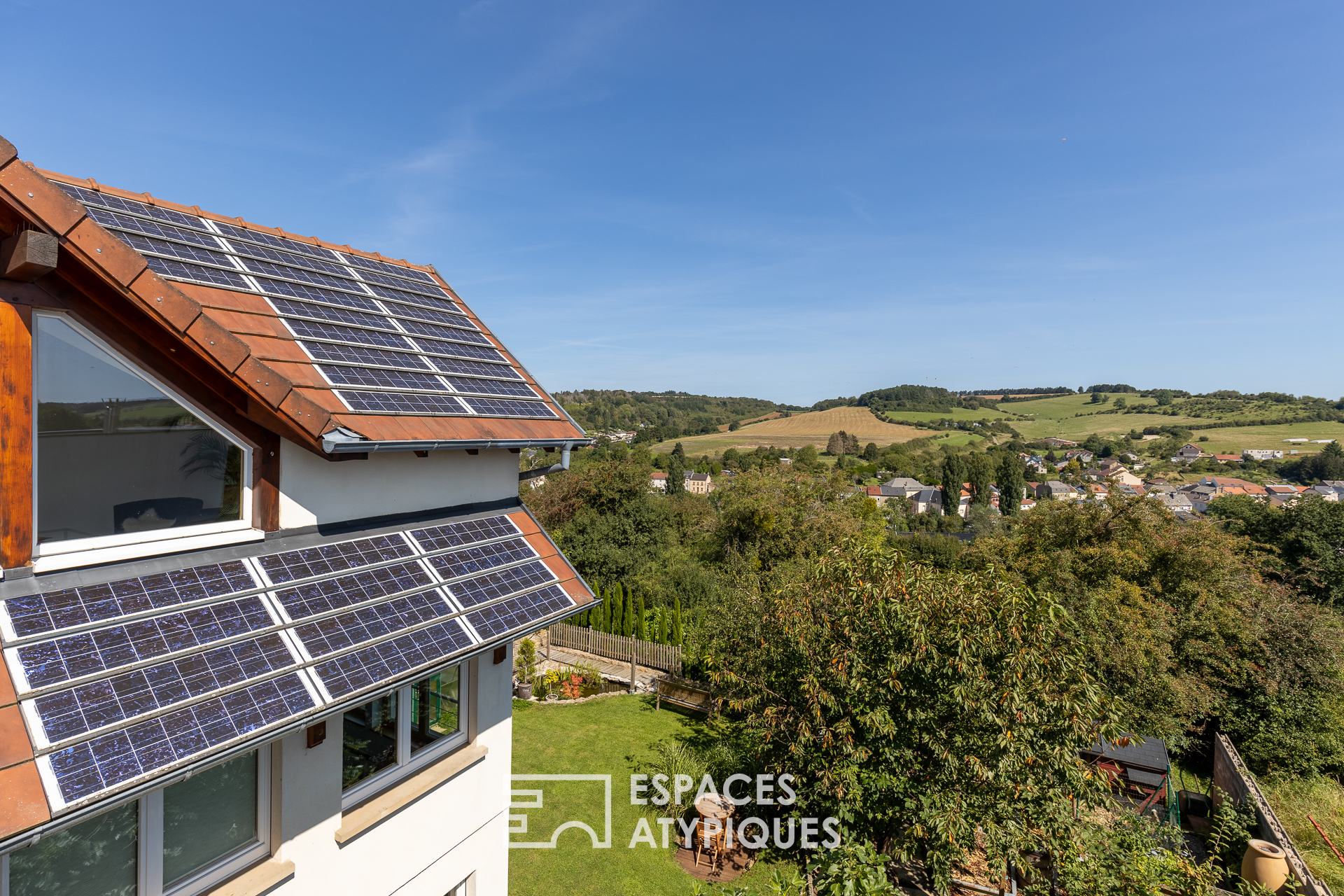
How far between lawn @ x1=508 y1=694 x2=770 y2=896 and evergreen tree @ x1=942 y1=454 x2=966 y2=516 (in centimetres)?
8389

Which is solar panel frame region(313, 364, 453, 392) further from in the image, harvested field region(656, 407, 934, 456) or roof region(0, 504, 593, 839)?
harvested field region(656, 407, 934, 456)

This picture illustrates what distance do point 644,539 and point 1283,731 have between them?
24.8 m

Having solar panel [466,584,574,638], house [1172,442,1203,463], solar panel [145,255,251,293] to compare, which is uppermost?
solar panel [145,255,251,293]

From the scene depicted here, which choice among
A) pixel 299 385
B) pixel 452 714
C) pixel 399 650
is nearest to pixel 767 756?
pixel 452 714

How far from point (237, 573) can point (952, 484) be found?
329 ft


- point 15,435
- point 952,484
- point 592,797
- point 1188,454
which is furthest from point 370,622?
point 1188,454

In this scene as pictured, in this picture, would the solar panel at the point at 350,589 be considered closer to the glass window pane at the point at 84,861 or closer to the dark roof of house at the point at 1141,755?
the glass window pane at the point at 84,861

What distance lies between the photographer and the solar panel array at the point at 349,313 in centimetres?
627

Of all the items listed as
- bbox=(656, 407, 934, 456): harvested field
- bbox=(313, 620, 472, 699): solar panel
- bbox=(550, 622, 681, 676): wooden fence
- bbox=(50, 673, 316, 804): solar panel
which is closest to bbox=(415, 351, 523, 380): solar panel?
bbox=(313, 620, 472, 699): solar panel

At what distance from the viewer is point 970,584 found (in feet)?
33.8

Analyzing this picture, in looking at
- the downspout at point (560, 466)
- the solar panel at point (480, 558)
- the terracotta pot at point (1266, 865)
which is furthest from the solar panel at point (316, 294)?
the terracotta pot at point (1266, 865)

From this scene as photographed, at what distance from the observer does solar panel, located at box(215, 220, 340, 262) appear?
766 cm

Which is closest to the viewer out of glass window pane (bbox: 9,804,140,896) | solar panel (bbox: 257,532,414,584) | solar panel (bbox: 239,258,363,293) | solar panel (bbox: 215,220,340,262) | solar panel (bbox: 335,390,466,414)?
glass window pane (bbox: 9,804,140,896)

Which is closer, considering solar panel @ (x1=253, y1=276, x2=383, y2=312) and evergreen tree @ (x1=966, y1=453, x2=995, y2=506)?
Answer: solar panel @ (x1=253, y1=276, x2=383, y2=312)
